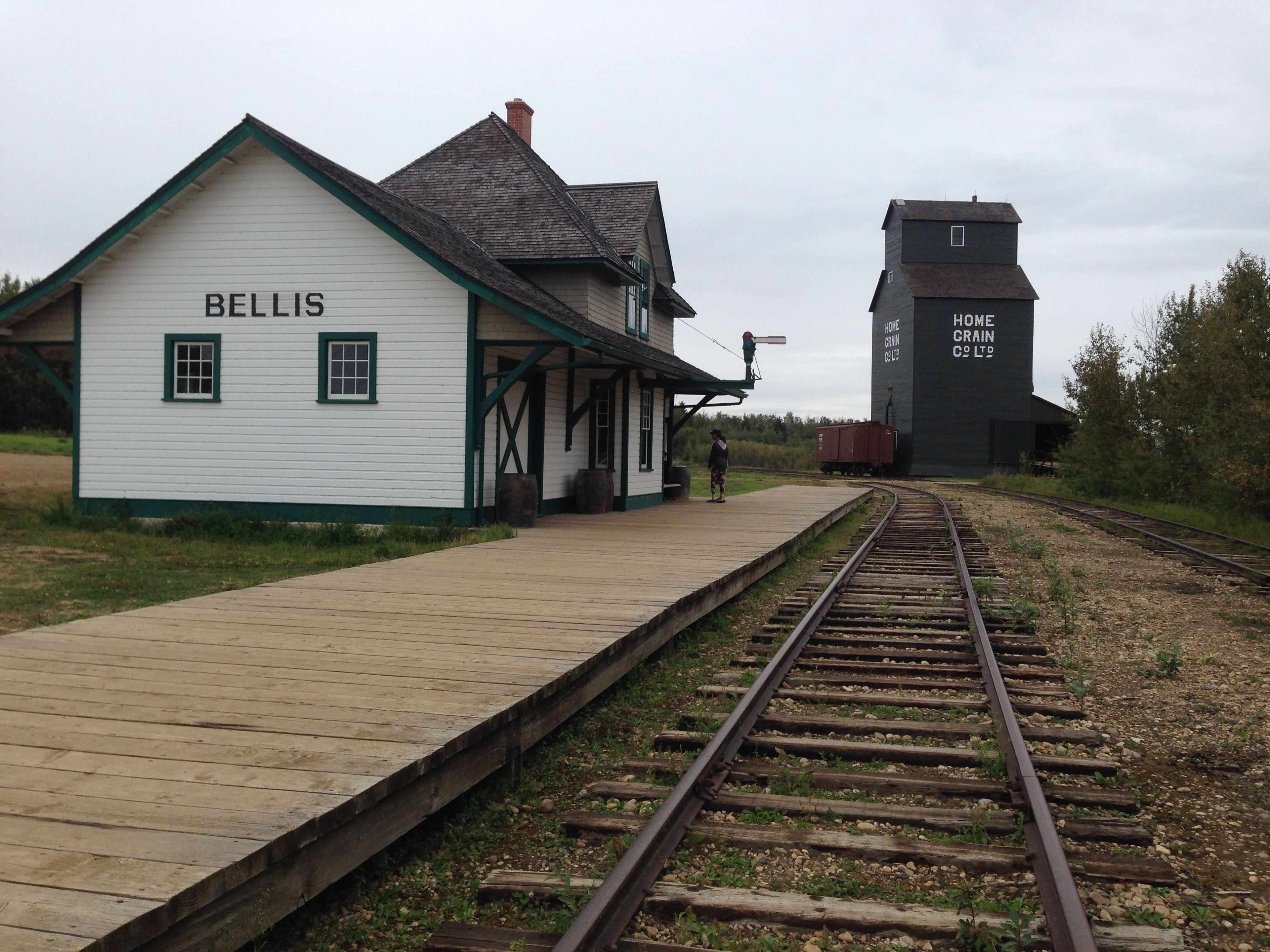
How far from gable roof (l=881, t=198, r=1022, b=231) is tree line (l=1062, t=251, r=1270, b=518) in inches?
725

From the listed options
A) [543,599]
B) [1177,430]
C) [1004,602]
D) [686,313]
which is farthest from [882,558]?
[1177,430]

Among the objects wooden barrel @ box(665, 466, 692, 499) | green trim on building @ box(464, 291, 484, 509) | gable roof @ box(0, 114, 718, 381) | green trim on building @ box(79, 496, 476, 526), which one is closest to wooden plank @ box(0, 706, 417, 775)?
gable roof @ box(0, 114, 718, 381)

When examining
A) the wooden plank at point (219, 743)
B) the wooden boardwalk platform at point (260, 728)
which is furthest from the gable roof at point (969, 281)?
the wooden plank at point (219, 743)

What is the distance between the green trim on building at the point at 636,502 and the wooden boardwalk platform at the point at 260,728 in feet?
37.1

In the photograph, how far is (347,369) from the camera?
16.1 metres

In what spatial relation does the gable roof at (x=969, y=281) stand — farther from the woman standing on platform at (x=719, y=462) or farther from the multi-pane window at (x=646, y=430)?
the multi-pane window at (x=646, y=430)

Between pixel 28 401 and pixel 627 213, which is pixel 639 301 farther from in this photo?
pixel 28 401

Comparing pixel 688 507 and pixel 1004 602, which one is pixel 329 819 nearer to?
pixel 1004 602

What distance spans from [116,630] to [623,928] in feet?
Result: 15.8

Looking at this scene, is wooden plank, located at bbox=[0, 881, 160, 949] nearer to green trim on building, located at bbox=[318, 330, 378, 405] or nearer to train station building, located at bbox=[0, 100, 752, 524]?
train station building, located at bbox=[0, 100, 752, 524]

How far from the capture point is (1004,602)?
10320 mm

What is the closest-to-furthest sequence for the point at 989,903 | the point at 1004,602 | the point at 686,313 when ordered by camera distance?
the point at 989,903
the point at 1004,602
the point at 686,313

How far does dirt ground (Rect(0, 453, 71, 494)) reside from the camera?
25.3 metres

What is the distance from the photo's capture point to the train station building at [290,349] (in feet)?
50.8
